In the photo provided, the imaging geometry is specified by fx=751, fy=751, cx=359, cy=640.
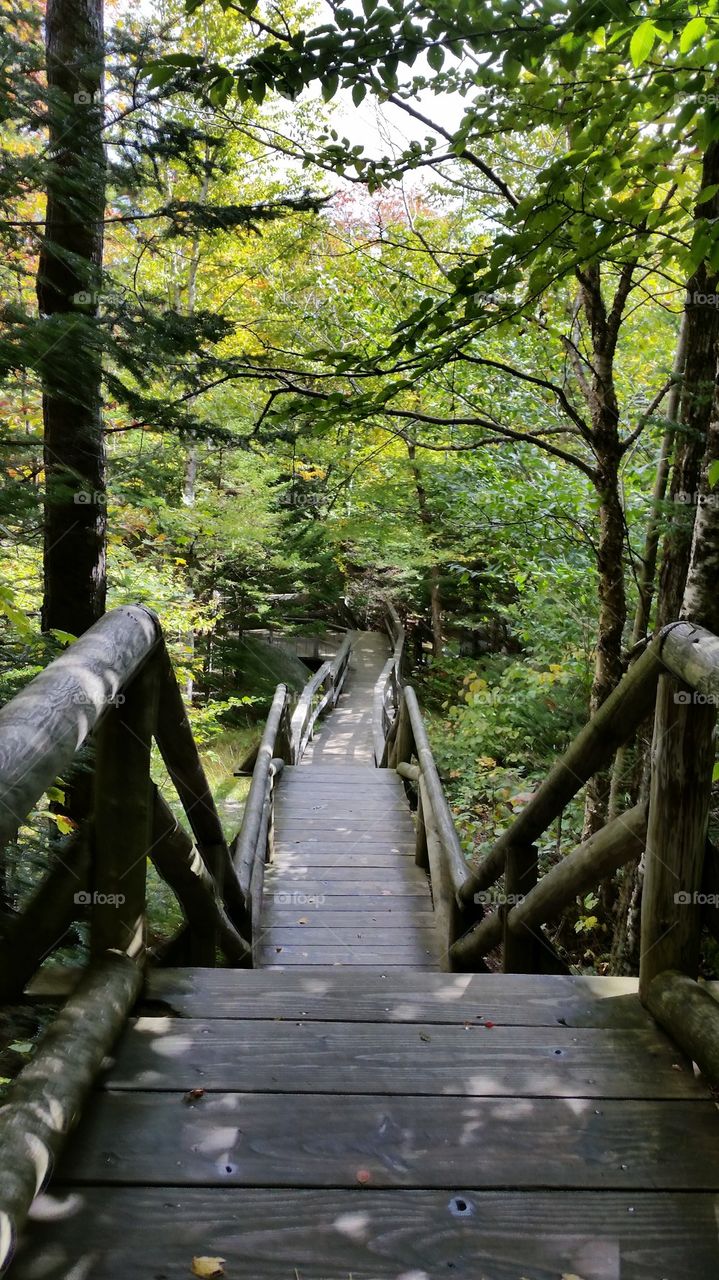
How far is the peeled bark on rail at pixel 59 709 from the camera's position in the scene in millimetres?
1147

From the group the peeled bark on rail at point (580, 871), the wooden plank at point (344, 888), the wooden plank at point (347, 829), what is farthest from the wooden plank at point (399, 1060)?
the wooden plank at point (347, 829)

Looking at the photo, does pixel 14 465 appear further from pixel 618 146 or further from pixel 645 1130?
pixel 645 1130

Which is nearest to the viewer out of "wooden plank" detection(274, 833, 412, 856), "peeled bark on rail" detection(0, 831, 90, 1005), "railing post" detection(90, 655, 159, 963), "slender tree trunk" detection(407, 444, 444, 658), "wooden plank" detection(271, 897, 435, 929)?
"peeled bark on rail" detection(0, 831, 90, 1005)

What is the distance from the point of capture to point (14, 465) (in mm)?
5078

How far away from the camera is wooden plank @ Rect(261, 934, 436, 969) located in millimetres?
4312

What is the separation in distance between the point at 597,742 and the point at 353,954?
2.57 metres

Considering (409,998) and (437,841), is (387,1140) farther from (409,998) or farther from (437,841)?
(437,841)

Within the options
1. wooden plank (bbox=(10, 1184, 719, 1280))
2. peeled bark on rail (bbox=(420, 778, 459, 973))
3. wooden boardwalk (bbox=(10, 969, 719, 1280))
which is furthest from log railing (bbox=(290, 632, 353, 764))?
wooden plank (bbox=(10, 1184, 719, 1280))

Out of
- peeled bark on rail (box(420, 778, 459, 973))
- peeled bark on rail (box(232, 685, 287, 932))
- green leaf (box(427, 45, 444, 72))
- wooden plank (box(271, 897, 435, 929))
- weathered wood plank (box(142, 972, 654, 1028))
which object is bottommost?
wooden plank (box(271, 897, 435, 929))

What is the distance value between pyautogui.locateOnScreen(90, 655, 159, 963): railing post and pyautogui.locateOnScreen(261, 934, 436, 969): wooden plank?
2.47 meters

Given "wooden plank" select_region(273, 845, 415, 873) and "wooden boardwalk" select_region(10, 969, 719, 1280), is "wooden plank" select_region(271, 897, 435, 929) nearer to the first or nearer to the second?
"wooden plank" select_region(273, 845, 415, 873)

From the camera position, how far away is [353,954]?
4.41m

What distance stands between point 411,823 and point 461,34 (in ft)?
18.3

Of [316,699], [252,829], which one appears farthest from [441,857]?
[316,699]
